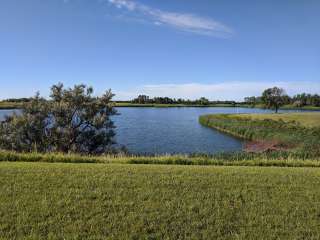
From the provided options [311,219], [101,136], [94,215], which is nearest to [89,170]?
[94,215]

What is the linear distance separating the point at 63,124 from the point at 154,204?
66.2 ft

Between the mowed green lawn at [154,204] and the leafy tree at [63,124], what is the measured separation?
16.4 metres

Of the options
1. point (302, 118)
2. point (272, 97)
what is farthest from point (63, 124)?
point (272, 97)

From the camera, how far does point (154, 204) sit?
22.2 ft

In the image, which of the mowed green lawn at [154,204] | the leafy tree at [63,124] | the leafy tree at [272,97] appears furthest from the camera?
the leafy tree at [272,97]

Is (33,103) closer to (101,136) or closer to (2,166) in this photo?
(101,136)

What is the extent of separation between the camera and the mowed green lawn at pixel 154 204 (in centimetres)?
561

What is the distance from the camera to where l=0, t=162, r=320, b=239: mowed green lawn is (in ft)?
18.4

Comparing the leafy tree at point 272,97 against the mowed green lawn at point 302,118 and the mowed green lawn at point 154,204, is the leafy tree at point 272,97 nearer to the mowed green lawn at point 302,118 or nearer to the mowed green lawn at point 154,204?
the mowed green lawn at point 302,118

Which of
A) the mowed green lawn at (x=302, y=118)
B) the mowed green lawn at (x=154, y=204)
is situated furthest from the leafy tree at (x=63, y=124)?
the mowed green lawn at (x=302, y=118)

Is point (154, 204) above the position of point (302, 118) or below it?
above

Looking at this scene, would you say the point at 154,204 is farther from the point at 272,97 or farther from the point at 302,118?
the point at 272,97

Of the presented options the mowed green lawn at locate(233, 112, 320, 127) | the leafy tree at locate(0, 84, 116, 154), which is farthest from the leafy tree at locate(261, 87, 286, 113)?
the leafy tree at locate(0, 84, 116, 154)

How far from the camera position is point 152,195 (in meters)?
7.29
